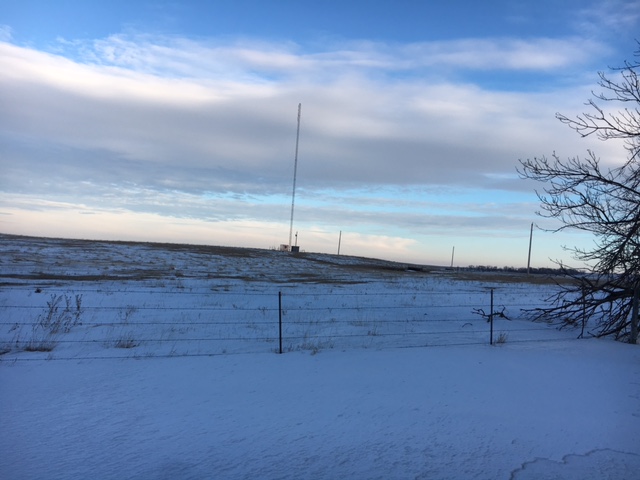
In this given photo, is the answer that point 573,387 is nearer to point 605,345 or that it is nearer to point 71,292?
point 605,345

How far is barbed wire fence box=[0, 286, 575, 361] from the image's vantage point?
29.0 ft

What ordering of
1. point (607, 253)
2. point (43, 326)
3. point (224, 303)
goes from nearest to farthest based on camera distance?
point (607, 253) < point (43, 326) < point (224, 303)

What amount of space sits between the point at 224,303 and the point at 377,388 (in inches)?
457

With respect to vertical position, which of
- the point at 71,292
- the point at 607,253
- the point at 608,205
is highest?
the point at 608,205

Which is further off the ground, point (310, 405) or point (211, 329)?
point (310, 405)

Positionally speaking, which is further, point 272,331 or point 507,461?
point 272,331

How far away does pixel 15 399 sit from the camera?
5.48m

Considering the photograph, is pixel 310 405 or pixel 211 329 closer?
pixel 310 405

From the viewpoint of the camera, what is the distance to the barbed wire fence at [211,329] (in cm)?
885

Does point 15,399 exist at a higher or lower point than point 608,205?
lower

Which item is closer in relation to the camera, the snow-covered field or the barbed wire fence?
the snow-covered field

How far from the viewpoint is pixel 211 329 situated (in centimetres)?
1161

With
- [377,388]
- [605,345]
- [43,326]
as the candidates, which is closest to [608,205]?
[605,345]

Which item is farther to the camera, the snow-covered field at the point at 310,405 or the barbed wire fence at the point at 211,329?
the barbed wire fence at the point at 211,329
